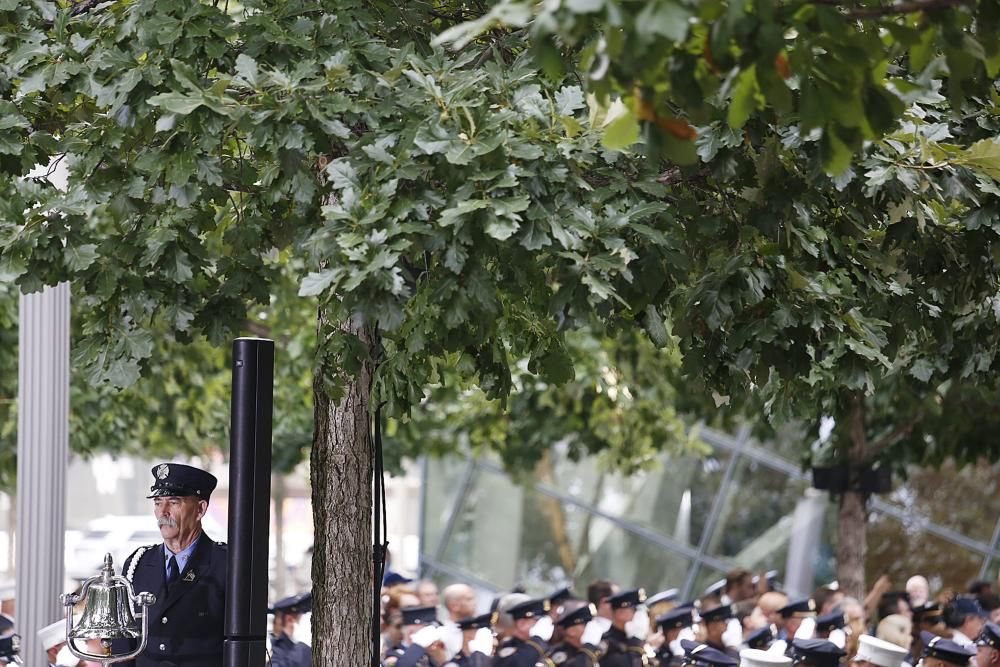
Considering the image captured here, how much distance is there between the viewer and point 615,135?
110 inches

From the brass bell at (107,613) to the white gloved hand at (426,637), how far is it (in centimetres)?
393

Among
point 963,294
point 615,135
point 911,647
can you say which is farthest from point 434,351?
point 911,647

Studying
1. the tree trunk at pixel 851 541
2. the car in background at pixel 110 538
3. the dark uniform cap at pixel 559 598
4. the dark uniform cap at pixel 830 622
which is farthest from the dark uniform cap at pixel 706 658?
the car in background at pixel 110 538

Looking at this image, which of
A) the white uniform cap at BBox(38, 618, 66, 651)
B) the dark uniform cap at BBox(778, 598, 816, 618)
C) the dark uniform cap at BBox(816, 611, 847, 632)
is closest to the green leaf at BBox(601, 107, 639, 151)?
the white uniform cap at BBox(38, 618, 66, 651)

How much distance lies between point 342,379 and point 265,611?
30.7 inches

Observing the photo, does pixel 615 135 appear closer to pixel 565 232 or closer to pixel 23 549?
pixel 565 232

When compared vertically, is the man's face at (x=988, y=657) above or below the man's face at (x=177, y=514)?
below

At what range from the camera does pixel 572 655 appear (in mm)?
8531

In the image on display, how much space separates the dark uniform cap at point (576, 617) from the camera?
340 inches

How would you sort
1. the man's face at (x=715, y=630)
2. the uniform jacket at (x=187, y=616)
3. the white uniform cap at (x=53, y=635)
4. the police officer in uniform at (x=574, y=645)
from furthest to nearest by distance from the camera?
the man's face at (x=715, y=630), the police officer in uniform at (x=574, y=645), the white uniform cap at (x=53, y=635), the uniform jacket at (x=187, y=616)

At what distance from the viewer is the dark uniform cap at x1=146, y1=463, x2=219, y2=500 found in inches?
197

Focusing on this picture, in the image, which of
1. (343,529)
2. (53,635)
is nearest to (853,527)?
(53,635)

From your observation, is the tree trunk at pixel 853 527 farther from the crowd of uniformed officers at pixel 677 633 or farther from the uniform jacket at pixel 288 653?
the uniform jacket at pixel 288 653

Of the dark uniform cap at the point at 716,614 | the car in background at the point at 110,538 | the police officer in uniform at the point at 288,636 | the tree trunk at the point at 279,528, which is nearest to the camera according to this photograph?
the police officer in uniform at the point at 288,636
